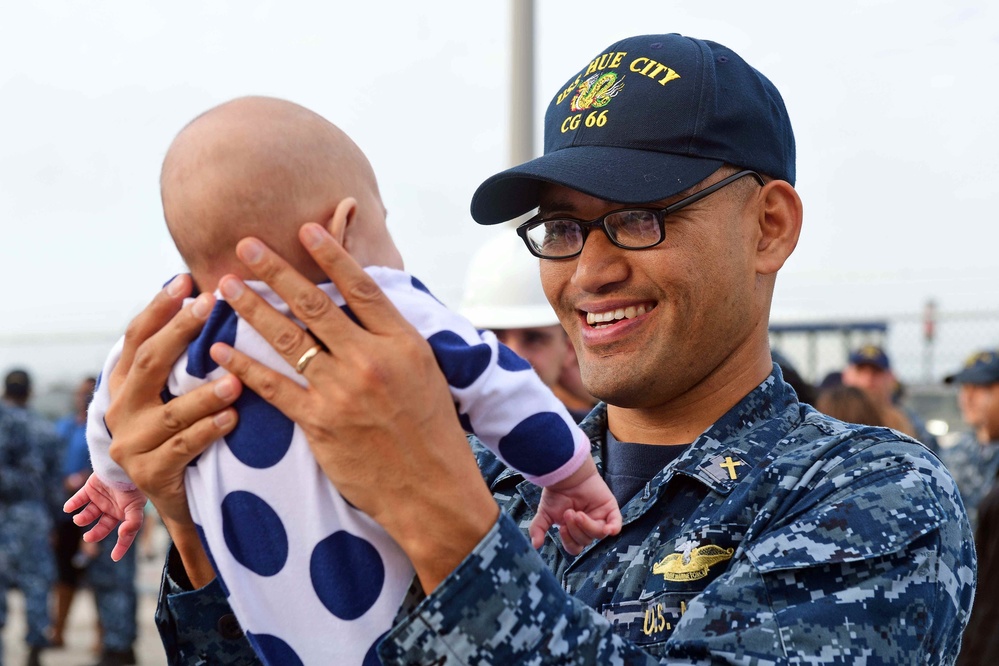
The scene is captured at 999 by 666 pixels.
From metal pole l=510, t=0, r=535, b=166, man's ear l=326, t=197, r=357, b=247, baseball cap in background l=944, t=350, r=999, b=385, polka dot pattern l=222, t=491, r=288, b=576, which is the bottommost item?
baseball cap in background l=944, t=350, r=999, b=385

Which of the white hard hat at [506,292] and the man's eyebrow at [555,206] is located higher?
the man's eyebrow at [555,206]

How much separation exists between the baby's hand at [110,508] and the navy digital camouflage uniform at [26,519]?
24.0 ft

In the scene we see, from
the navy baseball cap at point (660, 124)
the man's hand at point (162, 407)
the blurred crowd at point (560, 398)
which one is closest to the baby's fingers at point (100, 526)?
the man's hand at point (162, 407)

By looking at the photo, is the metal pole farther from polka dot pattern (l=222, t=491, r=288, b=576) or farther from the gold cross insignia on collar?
polka dot pattern (l=222, t=491, r=288, b=576)

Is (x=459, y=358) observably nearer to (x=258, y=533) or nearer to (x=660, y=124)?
(x=258, y=533)

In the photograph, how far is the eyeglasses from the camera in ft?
6.82

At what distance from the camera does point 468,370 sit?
4.90ft

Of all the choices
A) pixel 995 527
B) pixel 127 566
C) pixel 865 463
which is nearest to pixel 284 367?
pixel 865 463

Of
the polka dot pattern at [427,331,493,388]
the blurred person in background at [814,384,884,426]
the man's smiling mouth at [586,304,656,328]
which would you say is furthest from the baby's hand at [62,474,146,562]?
the blurred person in background at [814,384,884,426]

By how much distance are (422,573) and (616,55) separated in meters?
1.16

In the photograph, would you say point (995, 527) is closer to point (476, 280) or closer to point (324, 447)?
point (476, 280)

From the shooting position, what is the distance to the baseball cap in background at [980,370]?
6996mm

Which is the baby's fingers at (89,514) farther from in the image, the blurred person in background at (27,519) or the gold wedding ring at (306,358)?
the blurred person in background at (27,519)

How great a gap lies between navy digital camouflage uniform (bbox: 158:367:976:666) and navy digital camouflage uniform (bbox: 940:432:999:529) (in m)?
5.09
